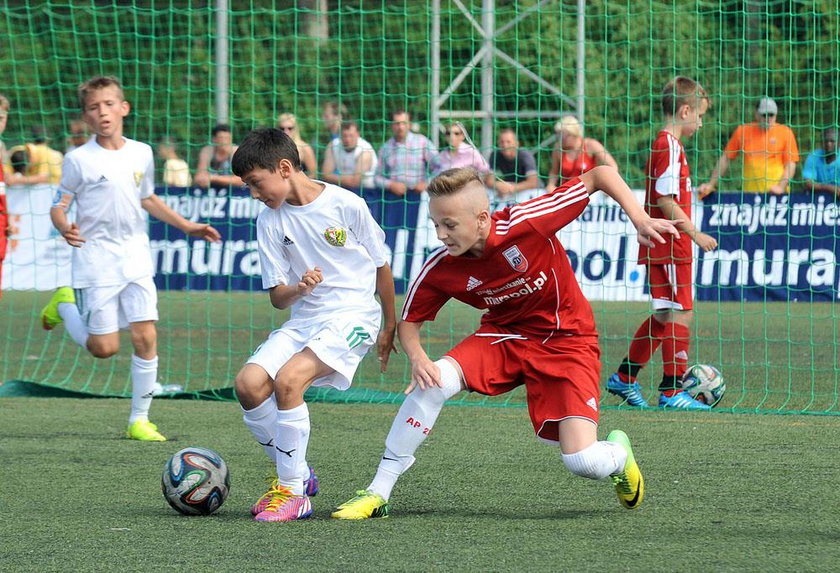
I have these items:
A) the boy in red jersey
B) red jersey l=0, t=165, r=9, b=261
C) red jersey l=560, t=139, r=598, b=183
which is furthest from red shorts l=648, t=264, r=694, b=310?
red jersey l=0, t=165, r=9, b=261

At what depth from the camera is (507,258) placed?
4449 millimetres

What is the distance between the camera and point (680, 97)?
7652 mm

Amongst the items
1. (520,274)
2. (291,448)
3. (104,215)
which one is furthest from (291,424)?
(104,215)

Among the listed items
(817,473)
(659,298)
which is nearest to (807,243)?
(659,298)

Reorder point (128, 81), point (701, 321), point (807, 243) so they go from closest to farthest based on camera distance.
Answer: point (807, 243) < point (701, 321) < point (128, 81)

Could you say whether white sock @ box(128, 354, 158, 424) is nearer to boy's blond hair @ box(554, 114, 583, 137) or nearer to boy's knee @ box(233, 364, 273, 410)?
boy's knee @ box(233, 364, 273, 410)

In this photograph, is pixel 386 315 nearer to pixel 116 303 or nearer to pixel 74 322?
pixel 116 303

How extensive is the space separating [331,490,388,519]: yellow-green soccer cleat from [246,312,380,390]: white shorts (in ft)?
1.68

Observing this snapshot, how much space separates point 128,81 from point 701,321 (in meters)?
15.2

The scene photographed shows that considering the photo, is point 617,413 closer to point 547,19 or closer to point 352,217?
Answer: point 352,217

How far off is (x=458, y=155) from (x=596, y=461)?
7.08m

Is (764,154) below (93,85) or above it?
below

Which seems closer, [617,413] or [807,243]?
[617,413]

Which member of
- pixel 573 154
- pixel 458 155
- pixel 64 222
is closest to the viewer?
pixel 64 222
